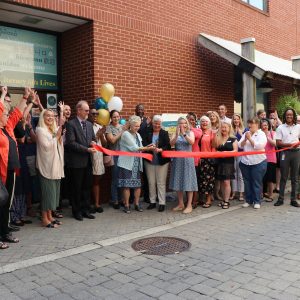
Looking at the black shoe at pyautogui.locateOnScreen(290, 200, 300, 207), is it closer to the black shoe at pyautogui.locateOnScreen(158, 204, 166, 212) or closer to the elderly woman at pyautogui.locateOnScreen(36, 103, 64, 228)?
the black shoe at pyautogui.locateOnScreen(158, 204, 166, 212)

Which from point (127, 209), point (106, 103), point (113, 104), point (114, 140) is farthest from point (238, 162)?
point (106, 103)

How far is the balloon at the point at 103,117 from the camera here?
6844 millimetres

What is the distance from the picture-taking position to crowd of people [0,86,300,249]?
19.3ft

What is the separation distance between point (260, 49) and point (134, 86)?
6.11 m

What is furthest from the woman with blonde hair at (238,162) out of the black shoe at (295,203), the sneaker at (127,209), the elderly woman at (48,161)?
the elderly woman at (48,161)

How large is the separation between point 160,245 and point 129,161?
7.10 feet

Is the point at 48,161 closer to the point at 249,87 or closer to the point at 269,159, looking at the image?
the point at 269,159

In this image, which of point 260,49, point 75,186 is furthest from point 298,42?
point 75,186

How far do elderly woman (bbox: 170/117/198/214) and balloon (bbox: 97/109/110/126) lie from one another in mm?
1288

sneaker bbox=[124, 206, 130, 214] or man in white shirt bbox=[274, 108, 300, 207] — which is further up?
man in white shirt bbox=[274, 108, 300, 207]

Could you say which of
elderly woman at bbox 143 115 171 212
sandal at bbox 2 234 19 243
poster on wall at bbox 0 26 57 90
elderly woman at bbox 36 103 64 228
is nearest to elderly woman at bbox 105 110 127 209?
elderly woman at bbox 143 115 171 212

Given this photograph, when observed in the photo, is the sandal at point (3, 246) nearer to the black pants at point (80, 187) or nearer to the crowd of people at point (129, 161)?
the crowd of people at point (129, 161)

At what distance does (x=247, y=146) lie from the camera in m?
7.50

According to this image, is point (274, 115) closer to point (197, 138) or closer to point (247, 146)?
point (247, 146)
